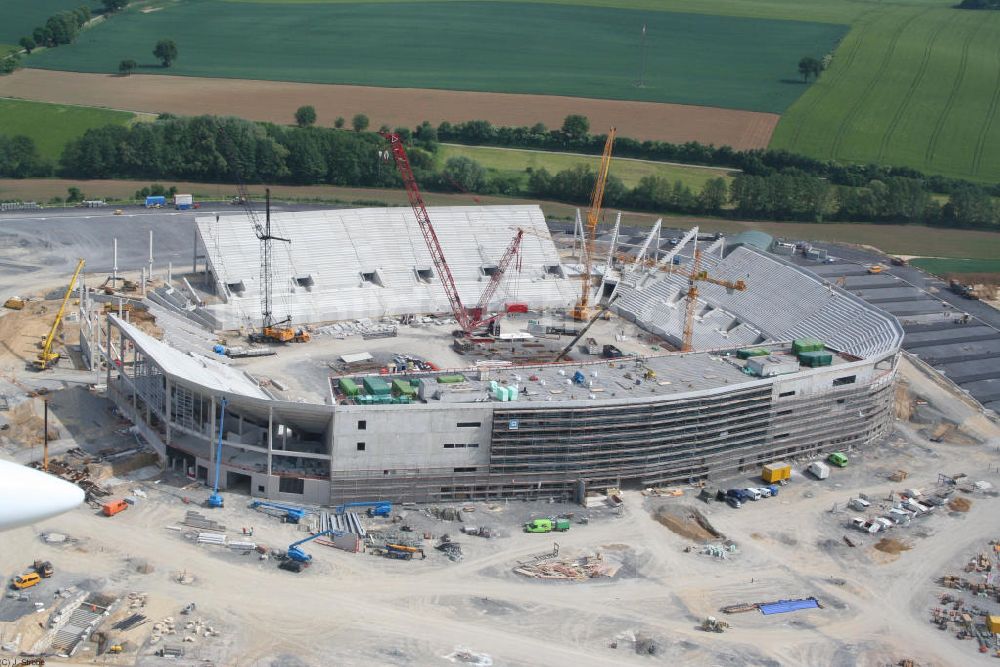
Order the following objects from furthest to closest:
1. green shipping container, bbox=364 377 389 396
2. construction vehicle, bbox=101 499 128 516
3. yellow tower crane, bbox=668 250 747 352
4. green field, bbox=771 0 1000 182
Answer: green field, bbox=771 0 1000 182
yellow tower crane, bbox=668 250 747 352
green shipping container, bbox=364 377 389 396
construction vehicle, bbox=101 499 128 516

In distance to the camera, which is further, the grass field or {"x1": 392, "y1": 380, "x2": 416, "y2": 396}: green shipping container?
the grass field

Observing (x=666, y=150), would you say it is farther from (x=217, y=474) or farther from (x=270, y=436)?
(x=217, y=474)

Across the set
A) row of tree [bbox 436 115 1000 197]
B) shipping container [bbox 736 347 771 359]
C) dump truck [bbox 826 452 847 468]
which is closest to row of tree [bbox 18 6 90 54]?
row of tree [bbox 436 115 1000 197]

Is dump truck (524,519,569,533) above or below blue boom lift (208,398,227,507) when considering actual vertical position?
below

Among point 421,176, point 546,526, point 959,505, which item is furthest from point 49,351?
point 421,176

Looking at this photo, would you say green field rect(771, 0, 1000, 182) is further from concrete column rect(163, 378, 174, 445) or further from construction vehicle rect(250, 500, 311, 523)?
construction vehicle rect(250, 500, 311, 523)

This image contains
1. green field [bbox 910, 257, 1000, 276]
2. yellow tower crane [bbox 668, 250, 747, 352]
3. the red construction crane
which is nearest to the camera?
yellow tower crane [bbox 668, 250, 747, 352]

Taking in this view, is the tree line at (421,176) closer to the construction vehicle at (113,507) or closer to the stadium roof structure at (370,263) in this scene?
the stadium roof structure at (370,263)

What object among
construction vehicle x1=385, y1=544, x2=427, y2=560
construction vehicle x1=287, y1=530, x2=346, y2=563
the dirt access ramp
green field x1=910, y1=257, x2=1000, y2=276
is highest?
the dirt access ramp

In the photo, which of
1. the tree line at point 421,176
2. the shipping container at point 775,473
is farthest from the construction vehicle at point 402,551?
the tree line at point 421,176
